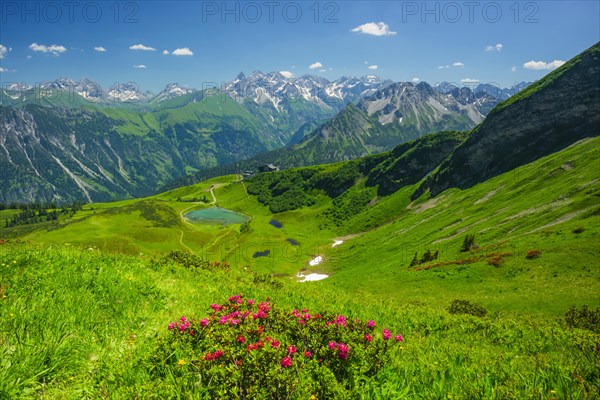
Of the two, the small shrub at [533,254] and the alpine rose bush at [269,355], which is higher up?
the alpine rose bush at [269,355]

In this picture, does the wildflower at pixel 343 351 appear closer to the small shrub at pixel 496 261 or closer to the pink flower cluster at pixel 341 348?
the pink flower cluster at pixel 341 348

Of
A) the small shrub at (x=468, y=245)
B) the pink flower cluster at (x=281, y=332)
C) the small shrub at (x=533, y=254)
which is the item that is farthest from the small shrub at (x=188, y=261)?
the small shrub at (x=468, y=245)

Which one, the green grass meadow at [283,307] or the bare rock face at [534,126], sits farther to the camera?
the bare rock face at [534,126]

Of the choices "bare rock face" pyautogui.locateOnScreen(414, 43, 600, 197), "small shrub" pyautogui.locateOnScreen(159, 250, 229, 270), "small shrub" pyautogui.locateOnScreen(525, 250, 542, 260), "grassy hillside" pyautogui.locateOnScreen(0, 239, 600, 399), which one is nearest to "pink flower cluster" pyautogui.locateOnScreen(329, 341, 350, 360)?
"grassy hillside" pyautogui.locateOnScreen(0, 239, 600, 399)

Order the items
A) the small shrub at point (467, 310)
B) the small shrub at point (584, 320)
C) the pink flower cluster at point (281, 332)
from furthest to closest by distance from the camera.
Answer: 1. the small shrub at point (467, 310)
2. the small shrub at point (584, 320)
3. the pink flower cluster at point (281, 332)

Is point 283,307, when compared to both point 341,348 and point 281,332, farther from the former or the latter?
point 341,348

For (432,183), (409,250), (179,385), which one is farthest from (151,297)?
(432,183)

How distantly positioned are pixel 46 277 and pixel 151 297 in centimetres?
344

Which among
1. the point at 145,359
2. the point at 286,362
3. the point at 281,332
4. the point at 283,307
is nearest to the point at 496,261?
the point at 283,307

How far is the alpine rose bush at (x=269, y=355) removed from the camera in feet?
18.0

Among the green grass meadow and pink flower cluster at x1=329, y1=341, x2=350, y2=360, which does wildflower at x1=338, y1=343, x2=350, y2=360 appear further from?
the green grass meadow

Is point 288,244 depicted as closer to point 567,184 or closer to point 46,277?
point 567,184

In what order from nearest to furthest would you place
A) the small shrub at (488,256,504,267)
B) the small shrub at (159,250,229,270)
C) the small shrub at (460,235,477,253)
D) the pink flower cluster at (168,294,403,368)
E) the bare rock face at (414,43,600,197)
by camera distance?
the pink flower cluster at (168,294,403,368)
the small shrub at (159,250,229,270)
the small shrub at (488,256,504,267)
the small shrub at (460,235,477,253)
the bare rock face at (414,43,600,197)

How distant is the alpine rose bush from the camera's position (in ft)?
18.0
